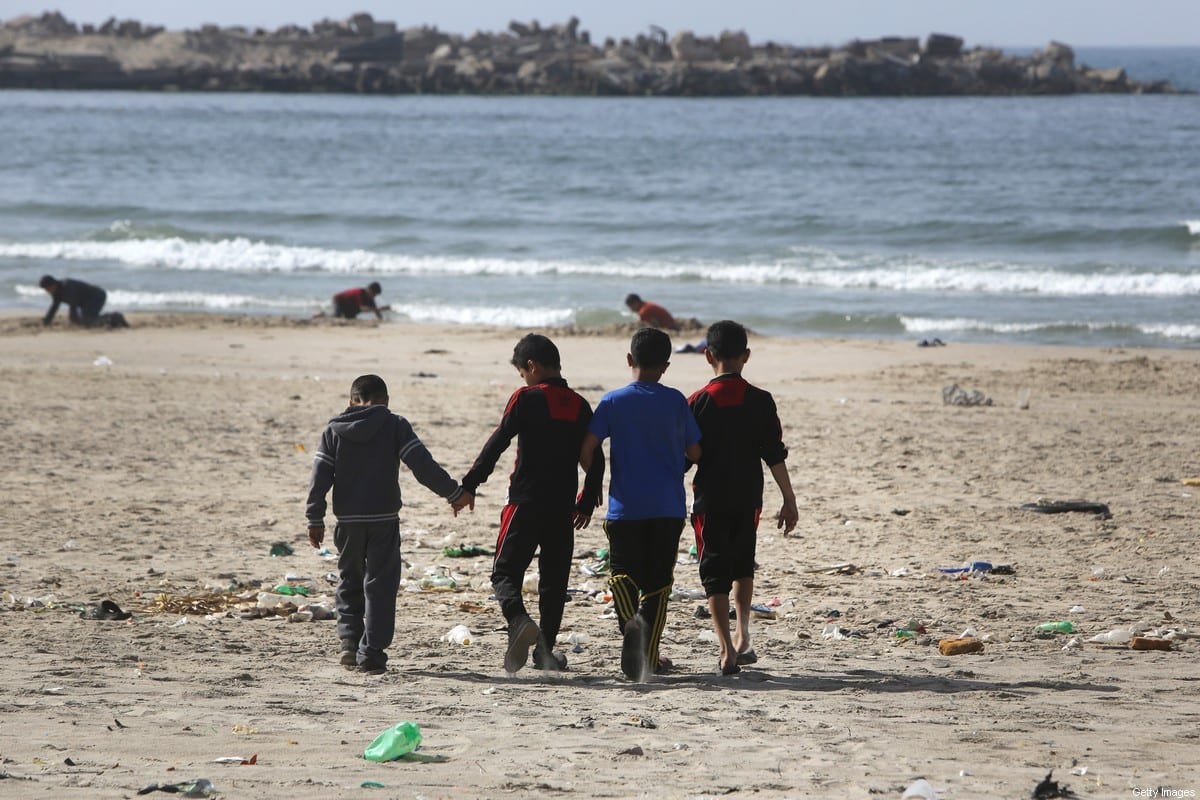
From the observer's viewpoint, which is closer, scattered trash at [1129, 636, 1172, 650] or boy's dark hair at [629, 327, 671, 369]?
boy's dark hair at [629, 327, 671, 369]

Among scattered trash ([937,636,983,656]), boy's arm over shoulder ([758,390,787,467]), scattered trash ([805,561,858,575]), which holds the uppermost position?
boy's arm over shoulder ([758,390,787,467])

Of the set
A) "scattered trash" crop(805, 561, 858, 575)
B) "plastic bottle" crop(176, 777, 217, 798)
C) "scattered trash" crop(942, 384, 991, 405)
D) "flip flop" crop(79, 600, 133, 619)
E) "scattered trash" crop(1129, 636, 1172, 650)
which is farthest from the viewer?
"scattered trash" crop(942, 384, 991, 405)

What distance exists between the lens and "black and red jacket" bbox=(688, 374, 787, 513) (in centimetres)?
557

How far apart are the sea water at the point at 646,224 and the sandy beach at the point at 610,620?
732cm

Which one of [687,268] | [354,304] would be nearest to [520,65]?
[687,268]

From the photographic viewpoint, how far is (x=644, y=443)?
215 inches

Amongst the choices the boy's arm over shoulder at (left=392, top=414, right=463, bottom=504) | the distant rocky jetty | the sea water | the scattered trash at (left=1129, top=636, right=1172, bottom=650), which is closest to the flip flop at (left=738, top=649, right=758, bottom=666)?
the boy's arm over shoulder at (left=392, top=414, right=463, bottom=504)

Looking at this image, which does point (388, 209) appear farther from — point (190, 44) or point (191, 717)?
point (190, 44)

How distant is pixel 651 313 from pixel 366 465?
11.7m

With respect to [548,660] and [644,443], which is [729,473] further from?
[548,660]

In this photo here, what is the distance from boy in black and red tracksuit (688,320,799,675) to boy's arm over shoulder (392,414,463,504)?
1013 millimetres

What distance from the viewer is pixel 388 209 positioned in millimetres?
32594

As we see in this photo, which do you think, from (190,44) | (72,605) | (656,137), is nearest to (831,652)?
(72,605)

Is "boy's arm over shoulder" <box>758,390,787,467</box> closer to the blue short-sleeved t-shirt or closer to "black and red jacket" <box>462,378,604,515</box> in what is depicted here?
the blue short-sleeved t-shirt
